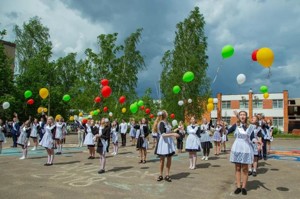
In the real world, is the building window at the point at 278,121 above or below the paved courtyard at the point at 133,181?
above

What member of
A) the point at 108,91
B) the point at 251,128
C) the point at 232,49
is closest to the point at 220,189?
the point at 251,128

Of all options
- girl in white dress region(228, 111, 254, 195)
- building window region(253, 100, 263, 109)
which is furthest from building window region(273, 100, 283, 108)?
girl in white dress region(228, 111, 254, 195)

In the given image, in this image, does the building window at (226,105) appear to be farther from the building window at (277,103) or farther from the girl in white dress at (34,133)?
the girl in white dress at (34,133)

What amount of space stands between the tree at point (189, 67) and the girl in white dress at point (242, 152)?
3472cm

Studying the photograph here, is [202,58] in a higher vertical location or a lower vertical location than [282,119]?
higher

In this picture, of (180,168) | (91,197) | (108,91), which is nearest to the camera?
(91,197)

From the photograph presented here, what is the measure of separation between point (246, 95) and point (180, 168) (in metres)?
65.4

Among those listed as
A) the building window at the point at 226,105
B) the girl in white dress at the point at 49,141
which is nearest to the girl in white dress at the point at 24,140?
the girl in white dress at the point at 49,141

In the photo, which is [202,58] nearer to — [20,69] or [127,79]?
[127,79]

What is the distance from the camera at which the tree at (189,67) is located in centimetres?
4300

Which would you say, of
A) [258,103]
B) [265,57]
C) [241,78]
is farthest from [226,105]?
[265,57]

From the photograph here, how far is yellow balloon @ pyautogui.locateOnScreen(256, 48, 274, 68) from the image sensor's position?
33.6 ft

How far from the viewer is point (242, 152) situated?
774cm

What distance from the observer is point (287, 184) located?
9.05 metres
